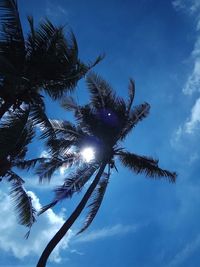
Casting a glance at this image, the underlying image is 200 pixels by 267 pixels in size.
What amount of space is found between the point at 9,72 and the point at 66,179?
8037mm

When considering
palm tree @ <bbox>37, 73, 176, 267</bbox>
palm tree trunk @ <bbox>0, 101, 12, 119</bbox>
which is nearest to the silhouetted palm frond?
palm tree @ <bbox>37, 73, 176, 267</bbox>

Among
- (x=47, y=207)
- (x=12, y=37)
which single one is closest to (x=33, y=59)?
(x=12, y=37)

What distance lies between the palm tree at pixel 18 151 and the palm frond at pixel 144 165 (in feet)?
13.8

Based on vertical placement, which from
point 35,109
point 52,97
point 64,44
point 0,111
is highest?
point 64,44

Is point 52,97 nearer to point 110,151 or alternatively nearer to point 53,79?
point 53,79

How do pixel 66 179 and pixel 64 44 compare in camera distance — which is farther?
Result: pixel 66 179

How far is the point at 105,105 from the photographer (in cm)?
1906

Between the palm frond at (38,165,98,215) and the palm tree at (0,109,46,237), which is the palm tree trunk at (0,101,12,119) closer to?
the palm tree at (0,109,46,237)

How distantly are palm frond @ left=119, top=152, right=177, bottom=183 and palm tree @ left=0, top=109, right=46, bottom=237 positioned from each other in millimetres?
4218

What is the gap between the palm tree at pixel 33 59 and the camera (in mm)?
11680

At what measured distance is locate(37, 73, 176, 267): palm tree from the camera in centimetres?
1797

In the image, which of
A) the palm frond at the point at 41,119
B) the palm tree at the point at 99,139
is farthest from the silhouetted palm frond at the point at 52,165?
the palm frond at the point at 41,119

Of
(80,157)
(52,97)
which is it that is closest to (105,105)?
(80,157)

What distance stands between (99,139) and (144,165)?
2.57 meters
